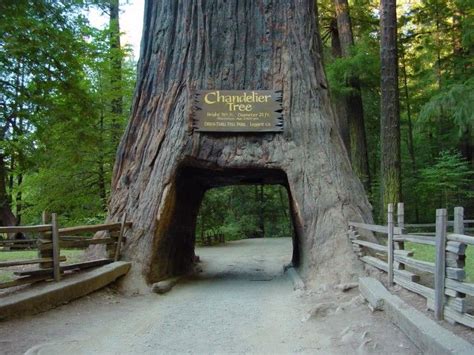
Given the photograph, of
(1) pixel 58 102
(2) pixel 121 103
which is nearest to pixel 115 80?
(2) pixel 121 103

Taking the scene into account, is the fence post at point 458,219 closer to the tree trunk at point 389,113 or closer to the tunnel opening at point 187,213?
Answer: the tunnel opening at point 187,213

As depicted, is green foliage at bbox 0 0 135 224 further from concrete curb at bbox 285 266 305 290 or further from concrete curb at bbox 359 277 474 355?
concrete curb at bbox 359 277 474 355

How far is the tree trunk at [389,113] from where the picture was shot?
39.2 feet

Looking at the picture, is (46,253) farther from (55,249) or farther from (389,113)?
(389,113)

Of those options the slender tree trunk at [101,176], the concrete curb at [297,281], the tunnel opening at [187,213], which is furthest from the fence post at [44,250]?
the slender tree trunk at [101,176]

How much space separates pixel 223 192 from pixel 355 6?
428 inches

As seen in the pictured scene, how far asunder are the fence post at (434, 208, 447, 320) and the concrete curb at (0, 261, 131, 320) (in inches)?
207

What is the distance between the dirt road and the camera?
5.30 meters

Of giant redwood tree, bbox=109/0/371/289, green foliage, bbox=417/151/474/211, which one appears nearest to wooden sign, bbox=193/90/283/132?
giant redwood tree, bbox=109/0/371/289

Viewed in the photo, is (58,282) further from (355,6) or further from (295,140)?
(355,6)

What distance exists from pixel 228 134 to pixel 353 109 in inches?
317

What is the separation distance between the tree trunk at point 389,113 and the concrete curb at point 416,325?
5474 mm

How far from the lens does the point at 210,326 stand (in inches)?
261

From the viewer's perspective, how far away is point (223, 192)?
23.6m
